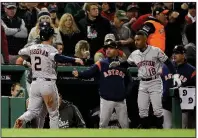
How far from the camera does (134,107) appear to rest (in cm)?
1262

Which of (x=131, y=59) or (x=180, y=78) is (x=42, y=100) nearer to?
(x=131, y=59)

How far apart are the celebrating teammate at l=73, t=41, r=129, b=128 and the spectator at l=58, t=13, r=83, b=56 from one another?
0.71m

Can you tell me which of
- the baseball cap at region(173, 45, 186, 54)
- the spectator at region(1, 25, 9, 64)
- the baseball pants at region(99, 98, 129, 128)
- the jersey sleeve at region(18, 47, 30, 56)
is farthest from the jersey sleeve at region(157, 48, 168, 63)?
the spectator at region(1, 25, 9, 64)

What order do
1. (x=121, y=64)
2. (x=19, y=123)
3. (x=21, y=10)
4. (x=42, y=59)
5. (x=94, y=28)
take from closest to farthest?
(x=19, y=123) → (x=42, y=59) → (x=121, y=64) → (x=94, y=28) → (x=21, y=10)

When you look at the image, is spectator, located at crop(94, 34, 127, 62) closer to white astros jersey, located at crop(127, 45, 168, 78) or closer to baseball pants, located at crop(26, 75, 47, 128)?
white astros jersey, located at crop(127, 45, 168, 78)

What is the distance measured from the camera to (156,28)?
13.1 metres

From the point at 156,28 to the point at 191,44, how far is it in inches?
25.5

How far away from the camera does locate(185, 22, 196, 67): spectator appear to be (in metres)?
12.8

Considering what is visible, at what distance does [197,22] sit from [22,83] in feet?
10.1

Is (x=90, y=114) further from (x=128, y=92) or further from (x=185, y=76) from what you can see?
(x=185, y=76)

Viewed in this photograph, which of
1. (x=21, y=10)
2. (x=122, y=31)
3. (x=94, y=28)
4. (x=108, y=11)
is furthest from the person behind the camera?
(x=108, y=11)

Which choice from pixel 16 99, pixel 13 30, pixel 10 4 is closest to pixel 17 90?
pixel 16 99

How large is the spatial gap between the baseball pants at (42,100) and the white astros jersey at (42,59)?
12 centimetres

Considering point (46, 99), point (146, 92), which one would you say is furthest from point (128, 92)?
point (46, 99)
